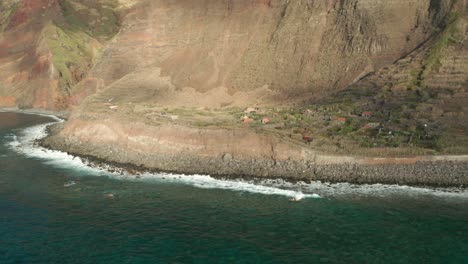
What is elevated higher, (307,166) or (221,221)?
(307,166)

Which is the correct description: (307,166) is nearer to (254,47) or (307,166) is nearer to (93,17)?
(254,47)

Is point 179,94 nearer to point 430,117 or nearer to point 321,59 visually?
point 321,59

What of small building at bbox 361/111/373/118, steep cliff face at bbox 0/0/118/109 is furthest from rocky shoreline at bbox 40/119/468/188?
steep cliff face at bbox 0/0/118/109

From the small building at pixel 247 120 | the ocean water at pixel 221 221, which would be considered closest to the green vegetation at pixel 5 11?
the small building at pixel 247 120

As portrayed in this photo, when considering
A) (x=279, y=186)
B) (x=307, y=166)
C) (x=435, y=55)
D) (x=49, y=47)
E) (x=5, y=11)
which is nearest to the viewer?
(x=279, y=186)

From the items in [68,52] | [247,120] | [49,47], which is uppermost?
[49,47]

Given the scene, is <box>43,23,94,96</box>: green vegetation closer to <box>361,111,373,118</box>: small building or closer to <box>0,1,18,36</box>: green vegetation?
<box>0,1,18,36</box>: green vegetation

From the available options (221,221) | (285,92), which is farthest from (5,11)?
(221,221)

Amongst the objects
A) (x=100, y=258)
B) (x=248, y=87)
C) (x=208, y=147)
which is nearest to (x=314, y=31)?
(x=248, y=87)
